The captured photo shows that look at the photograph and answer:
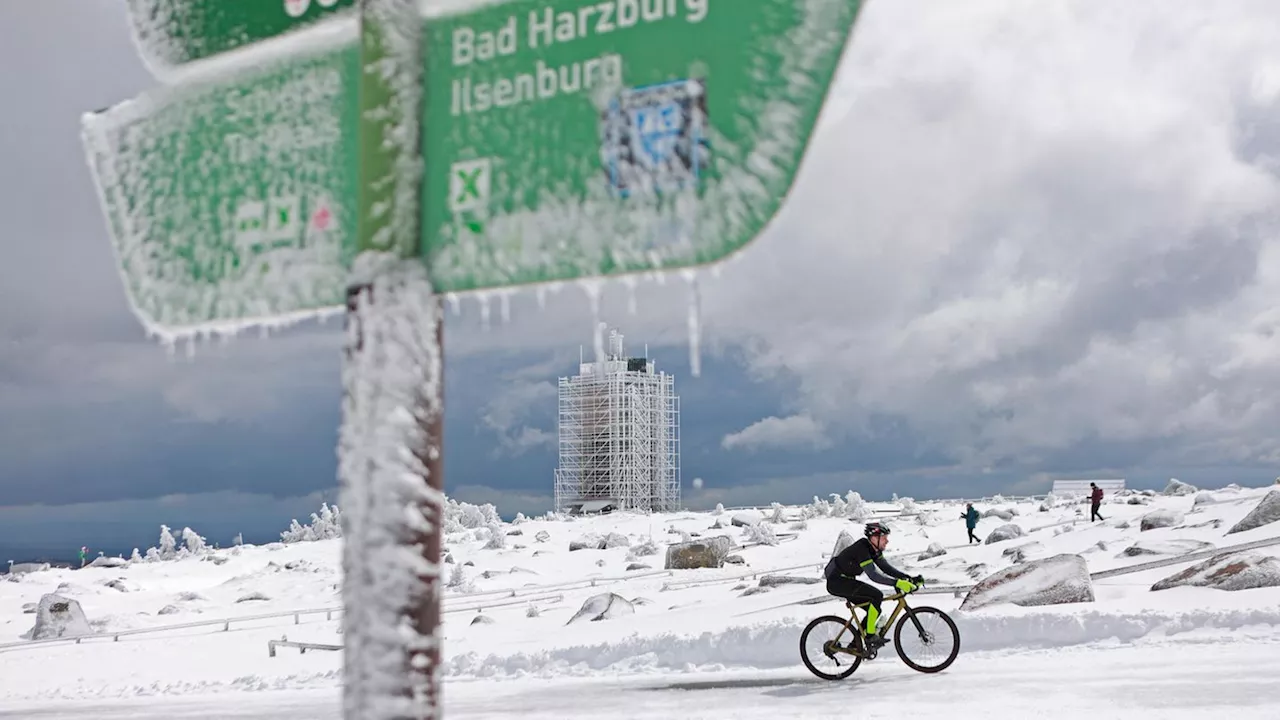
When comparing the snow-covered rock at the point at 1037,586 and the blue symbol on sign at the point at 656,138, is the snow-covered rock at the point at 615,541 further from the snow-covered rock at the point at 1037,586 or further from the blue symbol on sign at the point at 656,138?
the blue symbol on sign at the point at 656,138

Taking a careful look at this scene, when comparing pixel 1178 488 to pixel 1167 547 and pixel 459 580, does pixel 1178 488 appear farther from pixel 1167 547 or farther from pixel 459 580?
pixel 459 580

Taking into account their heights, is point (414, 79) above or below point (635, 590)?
above

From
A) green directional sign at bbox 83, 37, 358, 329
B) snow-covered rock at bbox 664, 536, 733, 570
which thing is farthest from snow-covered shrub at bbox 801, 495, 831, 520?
green directional sign at bbox 83, 37, 358, 329

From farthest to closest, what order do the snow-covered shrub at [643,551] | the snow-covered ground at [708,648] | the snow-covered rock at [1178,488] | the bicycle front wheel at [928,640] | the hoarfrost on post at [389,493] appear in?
the snow-covered rock at [1178,488] → the snow-covered shrub at [643,551] → the bicycle front wheel at [928,640] → the snow-covered ground at [708,648] → the hoarfrost on post at [389,493]

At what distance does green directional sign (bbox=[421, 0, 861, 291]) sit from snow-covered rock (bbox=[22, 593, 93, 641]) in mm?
23870

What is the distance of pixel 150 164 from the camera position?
7.92 ft

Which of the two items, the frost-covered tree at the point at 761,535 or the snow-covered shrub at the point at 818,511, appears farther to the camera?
the snow-covered shrub at the point at 818,511

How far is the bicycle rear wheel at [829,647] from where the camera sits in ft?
36.6

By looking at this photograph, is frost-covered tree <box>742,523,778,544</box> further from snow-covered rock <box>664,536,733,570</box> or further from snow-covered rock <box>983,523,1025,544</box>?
snow-covered rock <box>983,523,1025,544</box>

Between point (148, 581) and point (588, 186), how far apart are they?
115 ft

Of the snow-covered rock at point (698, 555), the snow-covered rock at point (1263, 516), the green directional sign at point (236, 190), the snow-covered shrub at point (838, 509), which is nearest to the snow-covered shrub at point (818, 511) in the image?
the snow-covered shrub at point (838, 509)

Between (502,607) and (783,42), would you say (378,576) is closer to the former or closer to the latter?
(783,42)

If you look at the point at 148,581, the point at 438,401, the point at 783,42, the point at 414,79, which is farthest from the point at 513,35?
the point at 148,581

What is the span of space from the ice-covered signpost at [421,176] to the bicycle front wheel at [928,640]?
9.97 m
